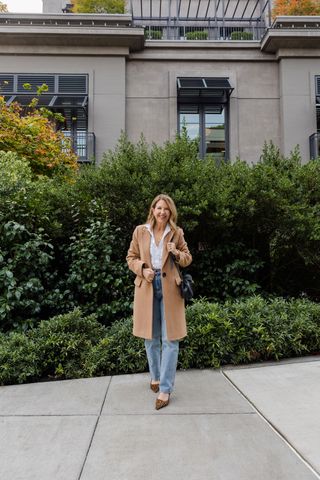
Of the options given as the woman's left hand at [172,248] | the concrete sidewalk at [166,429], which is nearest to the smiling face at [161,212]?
the woman's left hand at [172,248]

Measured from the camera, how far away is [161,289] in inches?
146

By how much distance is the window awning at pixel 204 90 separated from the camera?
15.1m

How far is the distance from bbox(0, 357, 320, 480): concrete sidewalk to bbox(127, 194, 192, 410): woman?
41 centimetres

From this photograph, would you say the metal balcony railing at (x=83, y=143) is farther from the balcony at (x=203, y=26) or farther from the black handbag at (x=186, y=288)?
the black handbag at (x=186, y=288)

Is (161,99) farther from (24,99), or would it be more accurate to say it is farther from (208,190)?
(208,190)

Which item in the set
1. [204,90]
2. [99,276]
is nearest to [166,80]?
[204,90]

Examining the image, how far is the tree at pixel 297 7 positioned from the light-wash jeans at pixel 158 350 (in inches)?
772

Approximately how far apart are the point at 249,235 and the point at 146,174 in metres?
2.06

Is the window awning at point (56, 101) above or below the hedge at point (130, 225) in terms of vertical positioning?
above

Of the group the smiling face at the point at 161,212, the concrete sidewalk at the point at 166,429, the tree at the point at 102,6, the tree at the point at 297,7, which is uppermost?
the tree at the point at 297,7

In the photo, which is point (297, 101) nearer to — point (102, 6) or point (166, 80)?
point (166, 80)

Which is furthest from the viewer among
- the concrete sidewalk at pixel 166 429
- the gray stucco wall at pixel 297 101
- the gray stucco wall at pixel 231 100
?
the gray stucco wall at pixel 231 100

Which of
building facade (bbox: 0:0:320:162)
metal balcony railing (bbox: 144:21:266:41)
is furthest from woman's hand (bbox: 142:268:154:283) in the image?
metal balcony railing (bbox: 144:21:266:41)

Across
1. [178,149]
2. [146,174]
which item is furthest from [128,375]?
[178,149]
